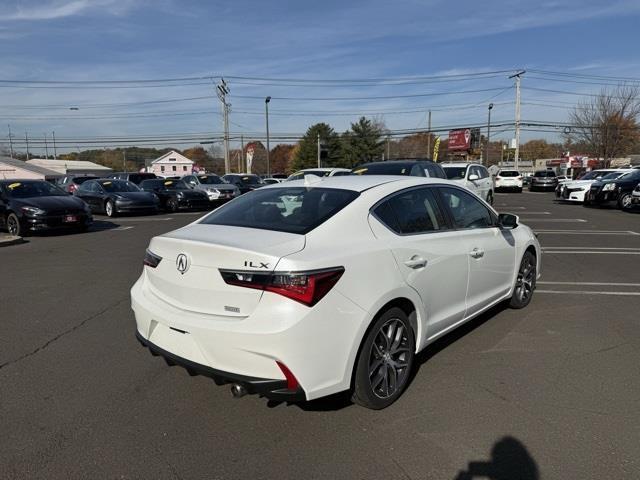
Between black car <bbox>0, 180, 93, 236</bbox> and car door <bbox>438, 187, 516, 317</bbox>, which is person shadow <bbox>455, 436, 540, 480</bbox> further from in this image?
black car <bbox>0, 180, 93, 236</bbox>

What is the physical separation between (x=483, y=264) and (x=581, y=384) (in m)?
1.33

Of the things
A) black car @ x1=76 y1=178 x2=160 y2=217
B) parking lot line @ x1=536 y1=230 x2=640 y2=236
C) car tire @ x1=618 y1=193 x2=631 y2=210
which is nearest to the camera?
parking lot line @ x1=536 y1=230 x2=640 y2=236

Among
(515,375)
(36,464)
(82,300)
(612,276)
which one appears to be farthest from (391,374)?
(612,276)

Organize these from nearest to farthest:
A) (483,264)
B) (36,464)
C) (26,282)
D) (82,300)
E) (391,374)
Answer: (36,464) < (391,374) < (483,264) < (82,300) < (26,282)

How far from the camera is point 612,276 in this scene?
762 centimetres

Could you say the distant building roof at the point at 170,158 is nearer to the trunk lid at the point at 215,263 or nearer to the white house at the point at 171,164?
the white house at the point at 171,164

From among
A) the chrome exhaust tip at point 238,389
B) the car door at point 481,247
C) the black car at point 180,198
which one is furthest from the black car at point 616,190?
the chrome exhaust tip at point 238,389

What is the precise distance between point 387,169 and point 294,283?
31.5ft

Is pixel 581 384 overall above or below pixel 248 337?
below

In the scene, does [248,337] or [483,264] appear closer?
[248,337]

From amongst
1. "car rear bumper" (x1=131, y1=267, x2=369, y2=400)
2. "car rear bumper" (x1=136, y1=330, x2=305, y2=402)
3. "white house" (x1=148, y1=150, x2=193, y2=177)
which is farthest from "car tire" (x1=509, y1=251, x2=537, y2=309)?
"white house" (x1=148, y1=150, x2=193, y2=177)

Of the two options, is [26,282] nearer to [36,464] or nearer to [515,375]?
[36,464]

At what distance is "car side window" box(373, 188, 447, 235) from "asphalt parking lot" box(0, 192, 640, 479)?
3.94 feet

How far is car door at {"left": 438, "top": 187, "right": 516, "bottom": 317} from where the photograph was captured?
4492 mm
